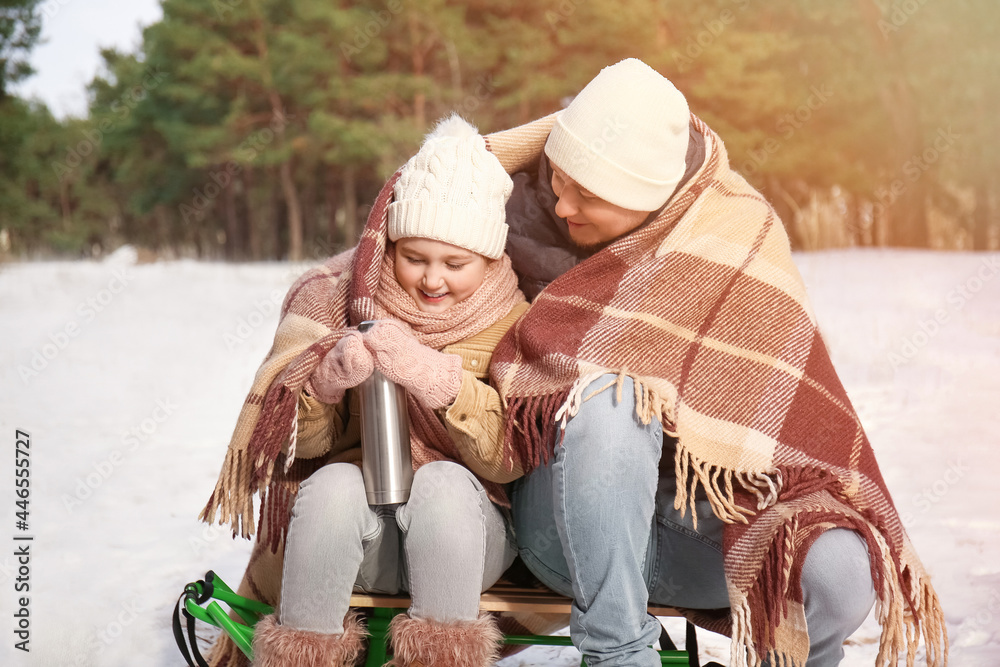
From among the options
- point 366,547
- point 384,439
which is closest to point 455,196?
point 384,439

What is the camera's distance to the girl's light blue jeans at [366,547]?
5.42ft

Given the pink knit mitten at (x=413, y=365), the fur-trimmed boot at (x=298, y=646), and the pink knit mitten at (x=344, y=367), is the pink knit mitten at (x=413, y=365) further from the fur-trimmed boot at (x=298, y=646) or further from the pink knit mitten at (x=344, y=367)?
the fur-trimmed boot at (x=298, y=646)

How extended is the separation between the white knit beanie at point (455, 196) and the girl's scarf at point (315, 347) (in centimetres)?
5

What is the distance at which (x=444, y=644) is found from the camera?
1.62 m

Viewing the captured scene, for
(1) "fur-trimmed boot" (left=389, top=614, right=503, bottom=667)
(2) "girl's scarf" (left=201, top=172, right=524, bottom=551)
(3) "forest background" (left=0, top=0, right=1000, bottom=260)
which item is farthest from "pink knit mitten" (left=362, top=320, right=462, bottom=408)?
(3) "forest background" (left=0, top=0, right=1000, bottom=260)

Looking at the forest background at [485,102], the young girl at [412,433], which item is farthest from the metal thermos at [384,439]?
the forest background at [485,102]

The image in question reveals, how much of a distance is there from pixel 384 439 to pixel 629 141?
0.78 metres

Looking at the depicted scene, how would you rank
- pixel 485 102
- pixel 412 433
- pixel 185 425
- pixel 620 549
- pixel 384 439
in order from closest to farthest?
pixel 620 549
pixel 384 439
pixel 412 433
pixel 185 425
pixel 485 102

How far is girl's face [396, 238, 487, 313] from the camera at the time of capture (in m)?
1.90

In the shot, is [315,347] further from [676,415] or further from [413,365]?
[676,415]

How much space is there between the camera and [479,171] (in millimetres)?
1956

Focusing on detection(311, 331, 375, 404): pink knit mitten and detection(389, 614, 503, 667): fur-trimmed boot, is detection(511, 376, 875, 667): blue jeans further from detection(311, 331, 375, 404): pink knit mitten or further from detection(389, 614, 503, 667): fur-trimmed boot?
detection(311, 331, 375, 404): pink knit mitten

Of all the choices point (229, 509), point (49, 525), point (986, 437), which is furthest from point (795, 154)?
point (229, 509)

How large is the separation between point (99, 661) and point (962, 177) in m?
11.9
